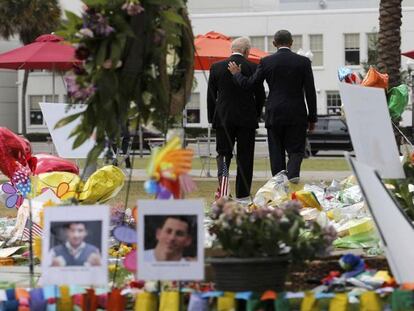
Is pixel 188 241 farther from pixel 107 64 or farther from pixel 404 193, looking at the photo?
pixel 404 193

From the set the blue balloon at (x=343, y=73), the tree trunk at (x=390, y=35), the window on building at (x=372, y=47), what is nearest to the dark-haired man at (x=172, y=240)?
the blue balloon at (x=343, y=73)

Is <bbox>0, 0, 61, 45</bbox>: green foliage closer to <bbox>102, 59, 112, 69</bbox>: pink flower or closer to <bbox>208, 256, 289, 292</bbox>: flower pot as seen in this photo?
<bbox>102, 59, 112, 69</bbox>: pink flower

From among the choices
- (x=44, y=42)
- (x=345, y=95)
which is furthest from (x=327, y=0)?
(x=345, y=95)

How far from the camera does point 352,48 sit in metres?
50.4

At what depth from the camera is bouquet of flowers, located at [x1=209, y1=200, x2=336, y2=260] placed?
4.96m

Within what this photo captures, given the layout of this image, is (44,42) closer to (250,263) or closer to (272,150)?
(272,150)

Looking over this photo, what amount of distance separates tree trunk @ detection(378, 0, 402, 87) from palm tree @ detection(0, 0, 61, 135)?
31705 millimetres

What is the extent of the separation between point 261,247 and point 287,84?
21.2 ft

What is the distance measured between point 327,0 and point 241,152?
42.7m

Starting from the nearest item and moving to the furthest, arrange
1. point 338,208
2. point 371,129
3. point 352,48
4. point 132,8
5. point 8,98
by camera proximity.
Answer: point 132,8, point 371,129, point 338,208, point 352,48, point 8,98

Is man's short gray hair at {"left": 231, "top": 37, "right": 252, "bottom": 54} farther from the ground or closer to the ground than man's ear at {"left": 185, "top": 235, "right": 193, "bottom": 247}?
farther from the ground

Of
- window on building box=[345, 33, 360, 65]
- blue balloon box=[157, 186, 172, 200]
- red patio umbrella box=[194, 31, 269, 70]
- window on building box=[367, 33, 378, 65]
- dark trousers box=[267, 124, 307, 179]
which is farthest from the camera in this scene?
window on building box=[345, 33, 360, 65]

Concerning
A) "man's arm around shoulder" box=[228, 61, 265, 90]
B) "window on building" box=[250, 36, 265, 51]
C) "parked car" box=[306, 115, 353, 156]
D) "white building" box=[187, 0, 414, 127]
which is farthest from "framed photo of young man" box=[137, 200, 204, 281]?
"window on building" box=[250, 36, 265, 51]

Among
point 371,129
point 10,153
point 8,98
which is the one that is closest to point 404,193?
point 371,129
